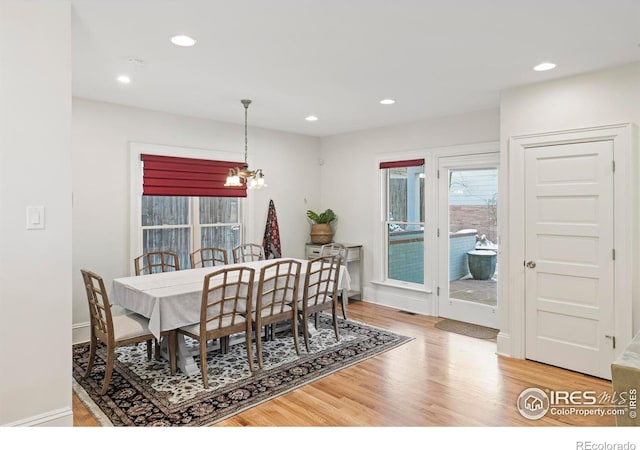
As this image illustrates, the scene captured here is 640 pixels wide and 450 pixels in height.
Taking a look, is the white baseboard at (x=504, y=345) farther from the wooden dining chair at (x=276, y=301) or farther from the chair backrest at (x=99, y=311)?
the chair backrest at (x=99, y=311)

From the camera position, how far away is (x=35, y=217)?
216 centimetres

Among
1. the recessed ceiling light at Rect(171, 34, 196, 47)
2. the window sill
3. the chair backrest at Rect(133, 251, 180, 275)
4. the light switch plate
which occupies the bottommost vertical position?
the window sill

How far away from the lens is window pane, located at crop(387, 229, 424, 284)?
5480mm

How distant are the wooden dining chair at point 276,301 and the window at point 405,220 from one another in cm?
211

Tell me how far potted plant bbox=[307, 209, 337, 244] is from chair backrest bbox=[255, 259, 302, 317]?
212cm

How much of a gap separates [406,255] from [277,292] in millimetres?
2364

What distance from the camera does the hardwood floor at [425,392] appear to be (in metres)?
2.68

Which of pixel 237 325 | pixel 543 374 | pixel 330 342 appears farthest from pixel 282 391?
pixel 543 374

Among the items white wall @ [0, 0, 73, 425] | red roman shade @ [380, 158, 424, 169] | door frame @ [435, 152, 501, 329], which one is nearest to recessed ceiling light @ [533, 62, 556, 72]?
door frame @ [435, 152, 501, 329]

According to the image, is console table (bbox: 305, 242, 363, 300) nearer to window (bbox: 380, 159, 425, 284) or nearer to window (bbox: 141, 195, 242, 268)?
window (bbox: 380, 159, 425, 284)

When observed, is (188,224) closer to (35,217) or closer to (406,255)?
(406,255)

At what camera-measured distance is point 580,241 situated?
3.42 metres

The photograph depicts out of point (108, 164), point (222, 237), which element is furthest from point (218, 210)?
point (108, 164)
